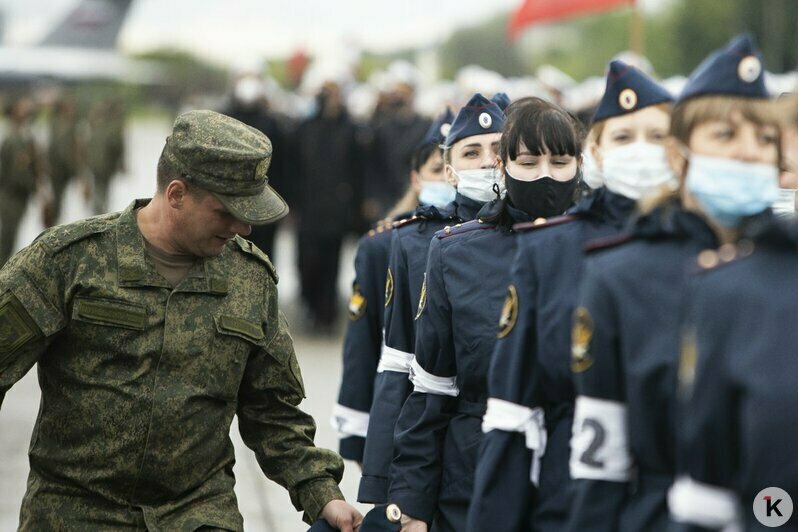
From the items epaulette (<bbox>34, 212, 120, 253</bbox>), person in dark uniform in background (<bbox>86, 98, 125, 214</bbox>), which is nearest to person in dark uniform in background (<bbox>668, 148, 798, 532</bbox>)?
epaulette (<bbox>34, 212, 120, 253</bbox>)

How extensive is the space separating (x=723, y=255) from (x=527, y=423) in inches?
43.7

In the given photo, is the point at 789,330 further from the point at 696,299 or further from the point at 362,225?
the point at 362,225

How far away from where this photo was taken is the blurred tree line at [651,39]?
47991 mm

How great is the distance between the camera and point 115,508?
4.31 metres

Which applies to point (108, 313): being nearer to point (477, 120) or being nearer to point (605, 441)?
point (605, 441)

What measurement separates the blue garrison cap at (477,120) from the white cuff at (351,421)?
148 cm

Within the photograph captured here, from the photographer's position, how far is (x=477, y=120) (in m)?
5.48

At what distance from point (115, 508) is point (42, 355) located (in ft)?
1.61

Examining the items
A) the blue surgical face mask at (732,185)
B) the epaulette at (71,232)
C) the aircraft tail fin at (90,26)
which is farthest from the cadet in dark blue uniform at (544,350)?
the aircraft tail fin at (90,26)

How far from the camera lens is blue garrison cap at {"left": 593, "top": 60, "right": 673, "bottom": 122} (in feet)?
14.0

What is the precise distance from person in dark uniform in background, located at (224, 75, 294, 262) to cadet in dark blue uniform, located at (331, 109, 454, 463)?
8962 millimetres

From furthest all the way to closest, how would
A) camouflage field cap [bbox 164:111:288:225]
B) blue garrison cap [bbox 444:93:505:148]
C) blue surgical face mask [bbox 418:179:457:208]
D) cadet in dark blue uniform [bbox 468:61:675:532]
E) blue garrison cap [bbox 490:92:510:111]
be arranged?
blue surgical face mask [bbox 418:179:457:208] → blue garrison cap [bbox 490:92:510:111] → blue garrison cap [bbox 444:93:505:148] → camouflage field cap [bbox 164:111:288:225] → cadet in dark blue uniform [bbox 468:61:675:532]

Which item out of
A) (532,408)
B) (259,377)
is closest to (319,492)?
(259,377)

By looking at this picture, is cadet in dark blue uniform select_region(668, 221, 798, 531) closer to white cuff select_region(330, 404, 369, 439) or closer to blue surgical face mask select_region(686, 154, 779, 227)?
blue surgical face mask select_region(686, 154, 779, 227)
